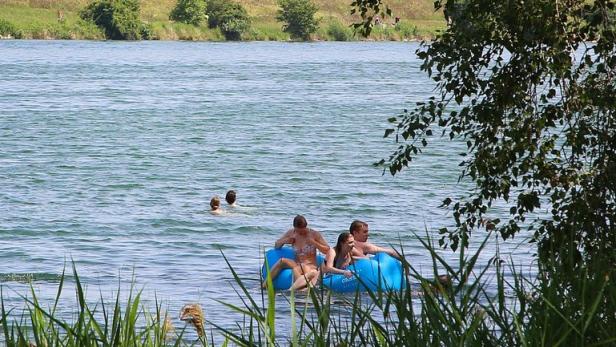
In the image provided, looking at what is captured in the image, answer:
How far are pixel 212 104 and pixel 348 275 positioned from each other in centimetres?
3268

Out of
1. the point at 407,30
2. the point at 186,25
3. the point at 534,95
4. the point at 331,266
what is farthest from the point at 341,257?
the point at 407,30

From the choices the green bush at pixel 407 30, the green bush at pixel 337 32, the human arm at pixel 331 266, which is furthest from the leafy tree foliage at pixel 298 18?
the human arm at pixel 331 266

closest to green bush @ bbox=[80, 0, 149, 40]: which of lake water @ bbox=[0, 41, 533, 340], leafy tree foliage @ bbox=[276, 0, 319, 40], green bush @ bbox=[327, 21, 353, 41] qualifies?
leafy tree foliage @ bbox=[276, 0, 319, 40]

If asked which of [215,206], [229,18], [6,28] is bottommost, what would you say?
[6,28]

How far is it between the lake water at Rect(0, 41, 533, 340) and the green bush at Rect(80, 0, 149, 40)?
1355 inches

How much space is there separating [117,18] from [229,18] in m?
9.98

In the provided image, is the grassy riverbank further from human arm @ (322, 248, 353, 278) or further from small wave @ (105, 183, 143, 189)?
human arm @ (322, 248, 353, 278)

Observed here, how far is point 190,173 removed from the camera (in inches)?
1094

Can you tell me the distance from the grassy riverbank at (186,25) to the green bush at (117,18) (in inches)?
28.7

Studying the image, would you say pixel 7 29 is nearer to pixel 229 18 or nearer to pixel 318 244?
pixel 229 18

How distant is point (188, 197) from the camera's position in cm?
2391

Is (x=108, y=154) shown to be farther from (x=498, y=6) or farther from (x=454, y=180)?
(x=498, y=6)

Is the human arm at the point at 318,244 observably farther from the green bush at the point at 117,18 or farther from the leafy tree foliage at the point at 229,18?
the leafy tree foliage at the point at 229,18

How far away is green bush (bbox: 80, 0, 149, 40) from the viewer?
9738 centimetres
